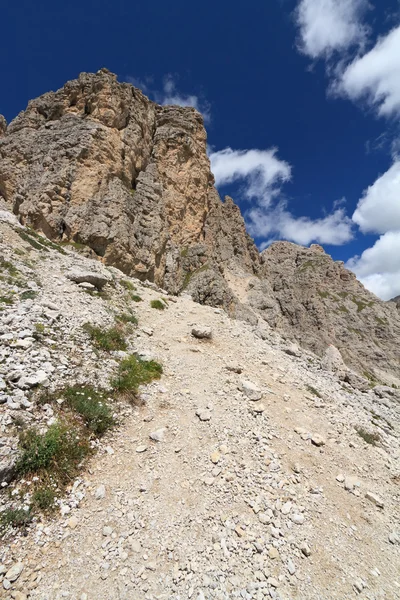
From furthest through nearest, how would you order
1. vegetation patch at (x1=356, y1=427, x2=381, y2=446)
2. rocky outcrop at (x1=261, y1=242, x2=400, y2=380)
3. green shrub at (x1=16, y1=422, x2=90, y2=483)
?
rocky outcrop at (x1=261, y1=242, x2=400, y2=380)
vegetation patch at (x1=356, y1=427, x2=381, y2=446)
green shrub at (x1=16, y1=422, x2=90, y2=483)

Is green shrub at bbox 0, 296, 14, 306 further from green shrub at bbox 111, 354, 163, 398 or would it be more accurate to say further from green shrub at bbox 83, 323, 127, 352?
green shrub at bbox 111, 354, 163, 398

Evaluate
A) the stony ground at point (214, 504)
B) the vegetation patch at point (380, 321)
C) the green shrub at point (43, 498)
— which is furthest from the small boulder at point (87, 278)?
the vegetation patch at point (380, 321)

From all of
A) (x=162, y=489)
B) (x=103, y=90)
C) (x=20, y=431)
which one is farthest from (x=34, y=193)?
(x=162, y=489)

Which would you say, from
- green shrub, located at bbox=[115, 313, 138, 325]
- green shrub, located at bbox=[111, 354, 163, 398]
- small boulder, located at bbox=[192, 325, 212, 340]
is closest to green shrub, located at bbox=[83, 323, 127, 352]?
green shrub, located at bbox=[111, 354, 163, 398]

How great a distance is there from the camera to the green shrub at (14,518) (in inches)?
193

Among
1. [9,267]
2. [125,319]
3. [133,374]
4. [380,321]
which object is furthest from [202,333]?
[380,321]

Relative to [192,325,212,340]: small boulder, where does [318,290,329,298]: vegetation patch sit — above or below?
above

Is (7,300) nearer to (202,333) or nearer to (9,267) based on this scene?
Result: (9,267)

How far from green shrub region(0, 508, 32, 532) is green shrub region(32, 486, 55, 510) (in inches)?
7.9

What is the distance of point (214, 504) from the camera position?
6105 millimetres

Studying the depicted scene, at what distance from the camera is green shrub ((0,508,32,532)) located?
4.89 metres

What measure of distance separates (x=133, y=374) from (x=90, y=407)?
92.4 inches

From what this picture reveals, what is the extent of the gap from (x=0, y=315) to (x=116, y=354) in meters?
3.96

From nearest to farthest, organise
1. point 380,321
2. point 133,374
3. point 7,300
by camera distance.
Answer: point 133,374
point 7,300
point 380,321
